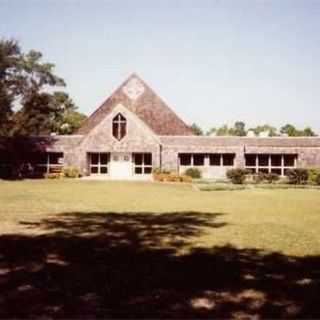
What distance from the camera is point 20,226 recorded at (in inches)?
565

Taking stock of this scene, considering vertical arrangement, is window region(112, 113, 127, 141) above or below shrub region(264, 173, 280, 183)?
above

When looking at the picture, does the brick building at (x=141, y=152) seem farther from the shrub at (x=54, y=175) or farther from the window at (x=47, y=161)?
the shrub at (x=54, y=175)

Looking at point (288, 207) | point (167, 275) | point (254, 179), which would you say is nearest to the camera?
point (167, 275)

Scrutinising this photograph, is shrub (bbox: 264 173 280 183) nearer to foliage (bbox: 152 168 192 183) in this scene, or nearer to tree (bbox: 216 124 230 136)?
foliage (bbox: 152 168 192 183)

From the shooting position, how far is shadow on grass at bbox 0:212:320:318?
689 cm

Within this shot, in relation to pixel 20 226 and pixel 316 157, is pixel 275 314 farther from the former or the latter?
pixel 316 157

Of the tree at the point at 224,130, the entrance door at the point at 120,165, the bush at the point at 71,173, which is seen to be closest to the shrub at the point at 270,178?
the entrance door at the point at 120,165

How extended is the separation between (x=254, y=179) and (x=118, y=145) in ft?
40.6

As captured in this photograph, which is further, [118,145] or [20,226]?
[118,145]

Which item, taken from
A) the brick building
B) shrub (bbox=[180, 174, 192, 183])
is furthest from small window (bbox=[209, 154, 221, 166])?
shrub (bbox=[180, 174, 192, 183])

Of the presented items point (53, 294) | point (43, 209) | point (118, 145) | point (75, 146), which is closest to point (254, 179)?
point (118, 145)

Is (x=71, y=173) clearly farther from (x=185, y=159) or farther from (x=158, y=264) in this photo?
(x=158, y=264)

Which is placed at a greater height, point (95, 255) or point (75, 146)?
point (75, 146)

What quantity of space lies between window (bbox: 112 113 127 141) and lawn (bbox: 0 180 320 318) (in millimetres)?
28181
